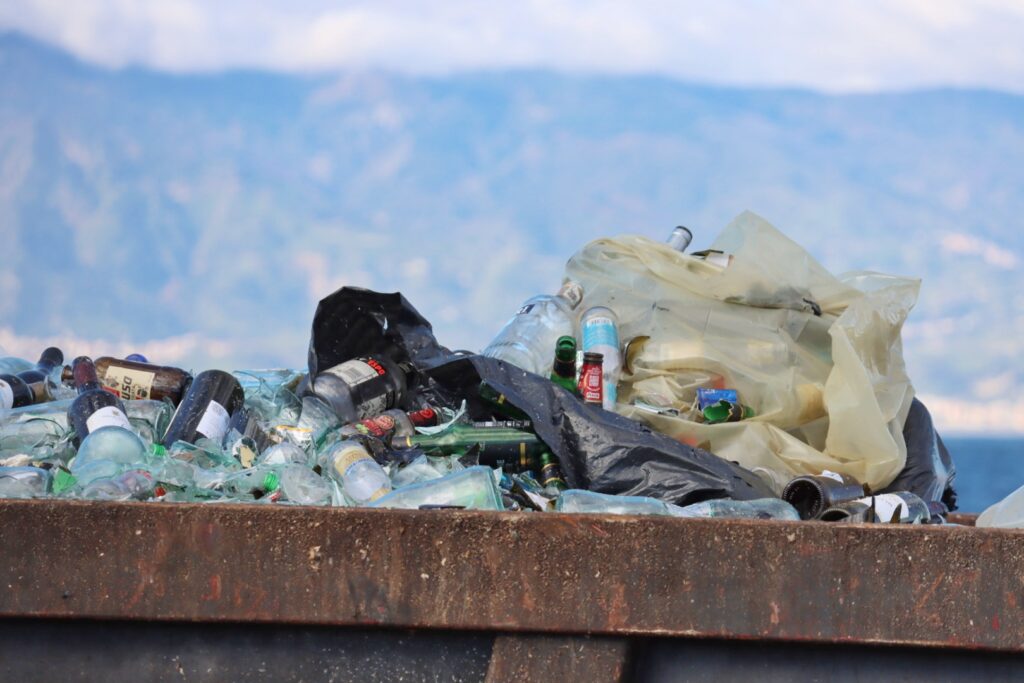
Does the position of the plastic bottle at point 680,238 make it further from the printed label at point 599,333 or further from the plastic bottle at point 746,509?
the plastic bottle at point 746,509

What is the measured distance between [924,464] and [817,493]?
63 centimetres

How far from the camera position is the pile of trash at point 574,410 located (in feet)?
7.23

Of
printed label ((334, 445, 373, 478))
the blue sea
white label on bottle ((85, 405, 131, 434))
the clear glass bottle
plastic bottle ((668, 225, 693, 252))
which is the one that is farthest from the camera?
the blue sea

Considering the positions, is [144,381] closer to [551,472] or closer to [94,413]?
[94,413]

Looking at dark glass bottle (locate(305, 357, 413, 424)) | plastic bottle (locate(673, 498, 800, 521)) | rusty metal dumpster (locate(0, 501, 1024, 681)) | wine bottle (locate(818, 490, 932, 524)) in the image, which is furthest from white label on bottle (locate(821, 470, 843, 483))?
dark glass bottle (locate(305, 357, 413, 424))

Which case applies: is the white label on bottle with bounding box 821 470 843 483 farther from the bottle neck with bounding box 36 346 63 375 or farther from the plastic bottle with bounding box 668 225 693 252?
the bottle neck with bounding box 36 346 63 375

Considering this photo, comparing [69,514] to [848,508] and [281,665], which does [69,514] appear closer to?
[281,665]

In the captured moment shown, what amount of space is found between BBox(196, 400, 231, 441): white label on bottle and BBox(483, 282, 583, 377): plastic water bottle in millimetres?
890

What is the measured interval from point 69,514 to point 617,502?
97 centimetres

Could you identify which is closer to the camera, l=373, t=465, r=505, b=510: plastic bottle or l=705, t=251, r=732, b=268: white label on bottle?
l=373, t=465, r=505, b=510: plastic bottle

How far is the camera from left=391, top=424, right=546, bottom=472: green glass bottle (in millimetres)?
2580

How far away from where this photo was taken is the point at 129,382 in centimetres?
304

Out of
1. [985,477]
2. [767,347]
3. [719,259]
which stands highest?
[719,259]

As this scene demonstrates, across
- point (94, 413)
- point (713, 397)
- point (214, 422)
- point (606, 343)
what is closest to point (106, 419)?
point (94, 413)
